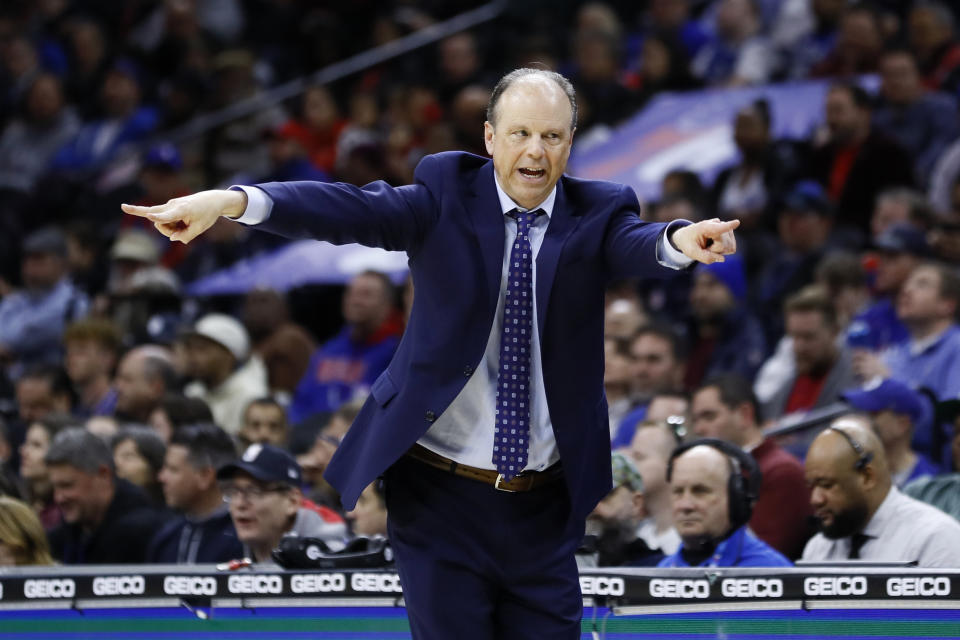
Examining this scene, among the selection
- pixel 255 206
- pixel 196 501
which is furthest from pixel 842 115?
pixel 255 206

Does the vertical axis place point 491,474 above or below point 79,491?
below

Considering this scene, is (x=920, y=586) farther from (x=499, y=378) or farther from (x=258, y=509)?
(x=258, y=509)

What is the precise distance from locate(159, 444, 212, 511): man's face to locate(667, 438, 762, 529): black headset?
6.83ft

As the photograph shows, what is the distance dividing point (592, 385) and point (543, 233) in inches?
14.4

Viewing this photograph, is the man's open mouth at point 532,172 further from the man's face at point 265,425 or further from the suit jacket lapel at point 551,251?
the man's face at point 265,425

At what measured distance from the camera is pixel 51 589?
4.86 metres

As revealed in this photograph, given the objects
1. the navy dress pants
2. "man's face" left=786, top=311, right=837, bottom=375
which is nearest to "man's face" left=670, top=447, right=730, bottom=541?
the navy dress pants

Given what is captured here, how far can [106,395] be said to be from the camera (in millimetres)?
9086

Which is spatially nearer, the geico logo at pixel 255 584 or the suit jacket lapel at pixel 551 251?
the suit jacket lapel at pixel 551 251

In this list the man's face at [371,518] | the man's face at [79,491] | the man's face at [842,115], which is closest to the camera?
the man's face at [371,518]

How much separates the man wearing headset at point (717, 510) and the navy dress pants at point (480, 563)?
69.4 inches

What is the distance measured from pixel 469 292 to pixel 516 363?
0.19m

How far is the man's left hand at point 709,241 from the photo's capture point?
10.7ft

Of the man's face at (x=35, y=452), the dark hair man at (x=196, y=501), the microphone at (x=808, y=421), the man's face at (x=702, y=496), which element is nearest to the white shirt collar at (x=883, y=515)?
the man's face at (x=702, y=496)
